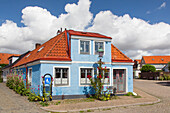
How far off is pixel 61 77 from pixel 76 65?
134 cm

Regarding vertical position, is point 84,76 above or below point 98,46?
below

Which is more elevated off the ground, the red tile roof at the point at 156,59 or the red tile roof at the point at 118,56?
the red tile roof at the point at 156,59

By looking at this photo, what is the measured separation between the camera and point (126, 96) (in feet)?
41.2

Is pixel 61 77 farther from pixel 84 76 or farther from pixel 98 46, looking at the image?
pixel 98 46

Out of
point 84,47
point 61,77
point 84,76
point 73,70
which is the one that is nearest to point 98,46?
point 84,47

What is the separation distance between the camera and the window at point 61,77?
11.1 m

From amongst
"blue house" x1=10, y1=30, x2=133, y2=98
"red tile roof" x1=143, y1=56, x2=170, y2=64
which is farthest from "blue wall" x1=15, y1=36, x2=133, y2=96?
"red tile roof" x1=143, y1=56, x2=170, y2=64

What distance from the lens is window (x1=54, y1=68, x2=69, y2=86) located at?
1108 centimetres

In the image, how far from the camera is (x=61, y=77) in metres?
11.2

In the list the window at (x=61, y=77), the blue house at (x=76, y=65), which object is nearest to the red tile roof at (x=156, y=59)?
the blue house at (x=76, y=65)

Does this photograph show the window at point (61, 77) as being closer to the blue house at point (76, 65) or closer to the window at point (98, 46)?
the blue house at point (76, 65)

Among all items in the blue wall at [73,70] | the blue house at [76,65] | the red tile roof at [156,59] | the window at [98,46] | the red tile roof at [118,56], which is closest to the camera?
the blue wall at [73,70]

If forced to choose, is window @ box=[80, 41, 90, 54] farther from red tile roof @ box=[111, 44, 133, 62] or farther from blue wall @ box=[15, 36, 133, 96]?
red tile roof @ box=[111, 44, 133, 62]

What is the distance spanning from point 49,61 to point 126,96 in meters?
6.41
